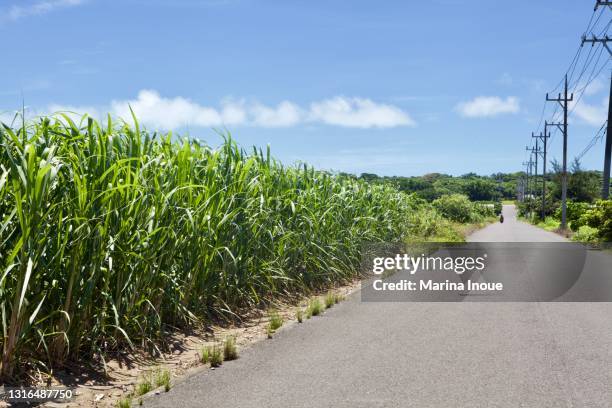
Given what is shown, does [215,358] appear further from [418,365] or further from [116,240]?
[418,365]

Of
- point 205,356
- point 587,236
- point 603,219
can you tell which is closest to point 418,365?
point 205,356

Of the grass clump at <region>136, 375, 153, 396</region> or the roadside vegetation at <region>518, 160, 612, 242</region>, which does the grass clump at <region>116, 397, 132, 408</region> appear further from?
the roadside vegetation at <region>518, 160, 612, 242</region>

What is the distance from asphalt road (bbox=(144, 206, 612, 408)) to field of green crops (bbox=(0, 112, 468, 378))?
3.50ft

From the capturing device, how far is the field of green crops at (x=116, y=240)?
195 inches

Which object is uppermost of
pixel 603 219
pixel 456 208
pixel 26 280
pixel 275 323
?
pixel 26 280

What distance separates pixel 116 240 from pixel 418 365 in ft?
10.8

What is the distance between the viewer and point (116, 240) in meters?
5.66

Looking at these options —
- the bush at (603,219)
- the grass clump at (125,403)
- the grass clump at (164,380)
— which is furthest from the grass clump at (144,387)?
the bush at (603,219)

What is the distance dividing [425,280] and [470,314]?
431cm

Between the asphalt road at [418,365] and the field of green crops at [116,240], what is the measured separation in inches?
41.9

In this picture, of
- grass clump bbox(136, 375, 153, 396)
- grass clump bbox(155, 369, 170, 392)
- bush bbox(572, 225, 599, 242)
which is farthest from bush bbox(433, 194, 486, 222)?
grass clump bbox(136, 375, 153, 396)

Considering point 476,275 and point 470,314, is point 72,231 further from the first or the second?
point 476,275

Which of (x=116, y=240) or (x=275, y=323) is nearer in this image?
(x=116, y=240)

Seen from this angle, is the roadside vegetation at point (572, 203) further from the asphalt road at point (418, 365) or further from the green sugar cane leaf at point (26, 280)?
the green sugar cane leaf at point (26, 280)
